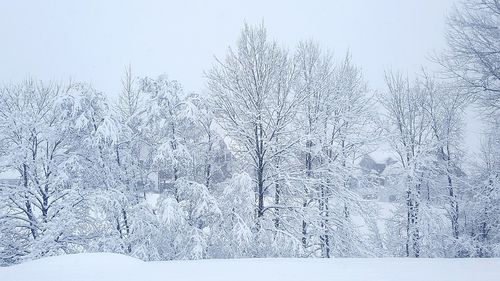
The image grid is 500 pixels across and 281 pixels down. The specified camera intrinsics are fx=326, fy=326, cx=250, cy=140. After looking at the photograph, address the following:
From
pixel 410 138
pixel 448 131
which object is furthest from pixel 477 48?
pixel 448 131

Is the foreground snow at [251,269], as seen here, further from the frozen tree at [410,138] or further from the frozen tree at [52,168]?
the frozen tree at [410,138]

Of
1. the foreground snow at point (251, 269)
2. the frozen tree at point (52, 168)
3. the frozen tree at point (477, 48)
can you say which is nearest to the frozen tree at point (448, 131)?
the frozen tree at point (477, 48)

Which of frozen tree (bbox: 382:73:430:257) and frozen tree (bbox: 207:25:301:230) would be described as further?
frozen tree (bbox: 382:73:430:257)

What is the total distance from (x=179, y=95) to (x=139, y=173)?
12.1 ft

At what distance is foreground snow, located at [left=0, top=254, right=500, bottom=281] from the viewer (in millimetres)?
5711

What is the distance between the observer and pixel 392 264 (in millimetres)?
6672

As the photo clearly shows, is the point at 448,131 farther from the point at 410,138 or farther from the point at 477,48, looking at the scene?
the point at 477,48

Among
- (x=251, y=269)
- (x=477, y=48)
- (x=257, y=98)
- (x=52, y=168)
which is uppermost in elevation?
(x=477, y=48)

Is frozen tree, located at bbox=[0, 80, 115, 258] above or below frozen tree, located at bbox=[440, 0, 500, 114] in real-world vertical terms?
below

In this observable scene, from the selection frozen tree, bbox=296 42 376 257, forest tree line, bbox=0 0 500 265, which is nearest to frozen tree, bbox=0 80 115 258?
forest tree line, bbox=0 0 500 265

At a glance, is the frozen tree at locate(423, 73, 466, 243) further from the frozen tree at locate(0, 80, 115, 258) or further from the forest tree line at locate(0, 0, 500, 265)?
the frozen tree at locate(0, 80, 115, 258)

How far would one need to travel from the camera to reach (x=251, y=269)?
622cm

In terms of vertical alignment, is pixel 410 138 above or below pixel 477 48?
below

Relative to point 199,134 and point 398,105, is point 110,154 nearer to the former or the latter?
point 199,134
